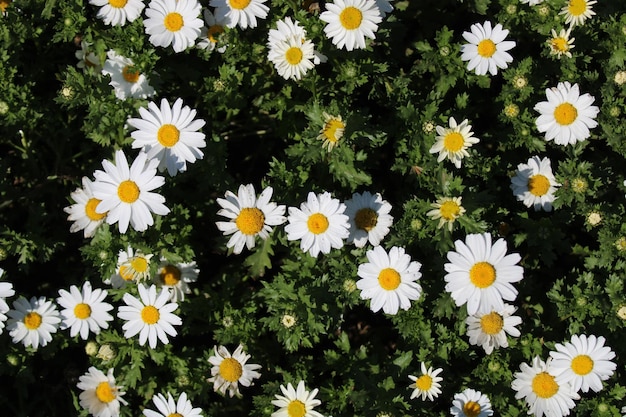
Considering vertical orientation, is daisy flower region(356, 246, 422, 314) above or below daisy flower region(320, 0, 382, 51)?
below

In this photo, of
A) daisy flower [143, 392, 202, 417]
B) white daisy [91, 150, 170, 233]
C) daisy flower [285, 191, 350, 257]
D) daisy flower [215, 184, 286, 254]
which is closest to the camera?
white daisy [91, 150, 170, 233]

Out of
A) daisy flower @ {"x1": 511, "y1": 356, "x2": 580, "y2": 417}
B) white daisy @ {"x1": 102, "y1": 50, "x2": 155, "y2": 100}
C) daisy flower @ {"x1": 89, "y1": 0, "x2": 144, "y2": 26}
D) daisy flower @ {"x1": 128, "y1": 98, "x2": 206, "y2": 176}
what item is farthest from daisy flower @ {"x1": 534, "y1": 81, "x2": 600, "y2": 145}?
daisy flower @ {"x1": 89, "y1": 0, "x2": 144, "y2": 26}

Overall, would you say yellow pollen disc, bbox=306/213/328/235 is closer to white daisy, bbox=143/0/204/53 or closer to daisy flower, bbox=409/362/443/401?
daisy flower, bbox=409/362/443/401

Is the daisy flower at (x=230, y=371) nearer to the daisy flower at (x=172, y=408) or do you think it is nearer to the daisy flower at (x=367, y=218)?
the daisy flower at (x=172, y=408)

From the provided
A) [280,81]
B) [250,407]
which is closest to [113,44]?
[280,81]

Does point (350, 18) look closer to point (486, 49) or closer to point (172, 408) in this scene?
point (486, 49)

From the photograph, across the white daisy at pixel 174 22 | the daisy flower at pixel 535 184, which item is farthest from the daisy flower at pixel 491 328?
the white daisy at pixel 174 22

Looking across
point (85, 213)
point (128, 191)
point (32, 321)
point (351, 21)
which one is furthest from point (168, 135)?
point (32, 321)
